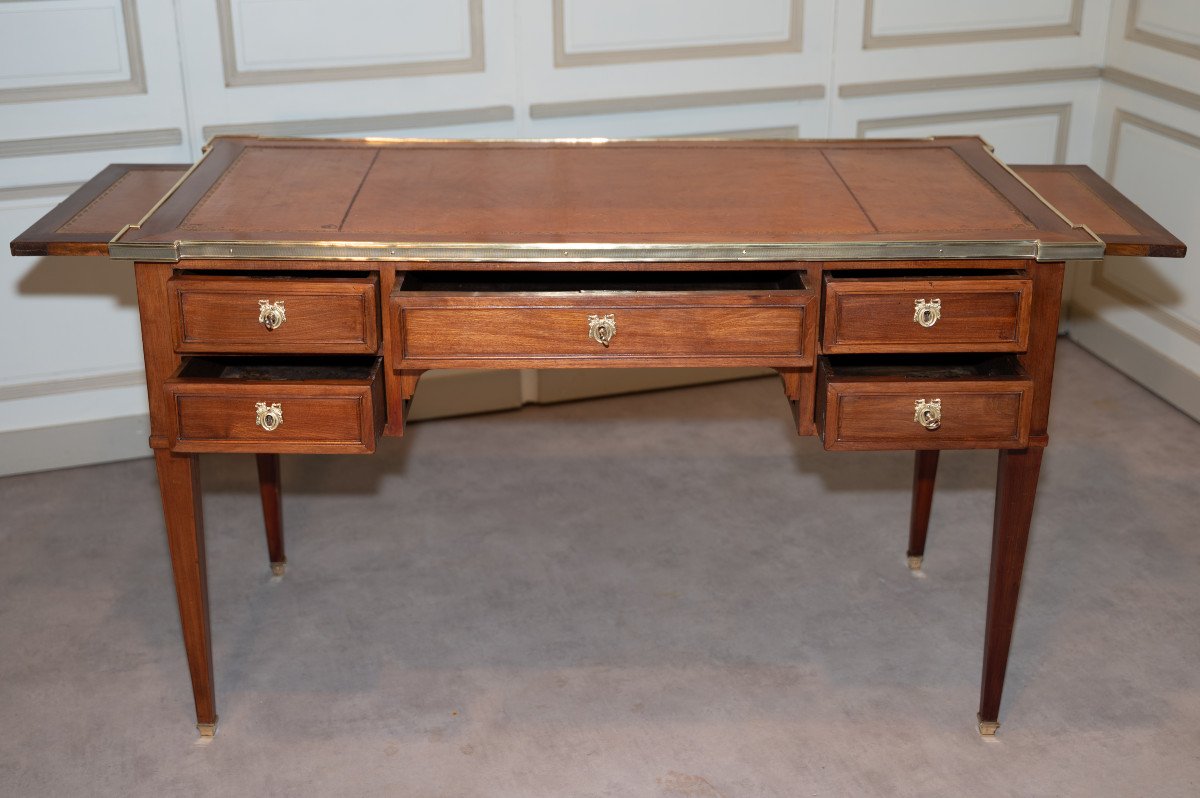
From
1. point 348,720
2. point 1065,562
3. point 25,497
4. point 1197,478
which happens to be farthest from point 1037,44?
point 25,497

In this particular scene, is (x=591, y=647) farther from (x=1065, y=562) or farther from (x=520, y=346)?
(x=1065, y=562)

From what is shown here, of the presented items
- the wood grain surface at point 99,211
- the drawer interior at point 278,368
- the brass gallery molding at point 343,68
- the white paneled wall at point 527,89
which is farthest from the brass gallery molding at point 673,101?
the drawer interior at point 278,368

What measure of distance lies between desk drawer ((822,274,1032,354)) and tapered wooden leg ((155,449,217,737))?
1134 millimetres

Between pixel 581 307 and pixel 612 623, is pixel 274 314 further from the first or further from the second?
pixel 612 623

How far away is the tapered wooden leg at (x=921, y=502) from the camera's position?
295 centimetres

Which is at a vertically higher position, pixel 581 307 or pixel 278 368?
pixel 581 307

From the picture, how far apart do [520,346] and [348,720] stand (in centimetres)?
85

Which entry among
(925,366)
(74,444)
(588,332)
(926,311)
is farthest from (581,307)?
(74,444)

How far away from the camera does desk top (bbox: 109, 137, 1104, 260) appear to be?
2.18m

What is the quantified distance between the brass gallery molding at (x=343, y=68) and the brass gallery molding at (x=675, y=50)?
0.20 metres

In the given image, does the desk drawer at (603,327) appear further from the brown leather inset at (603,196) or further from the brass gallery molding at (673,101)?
the brass gallery molding at (673,101)

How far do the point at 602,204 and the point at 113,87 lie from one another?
148cm

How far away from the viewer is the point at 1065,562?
3080 mm

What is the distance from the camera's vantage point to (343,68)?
3354mm
